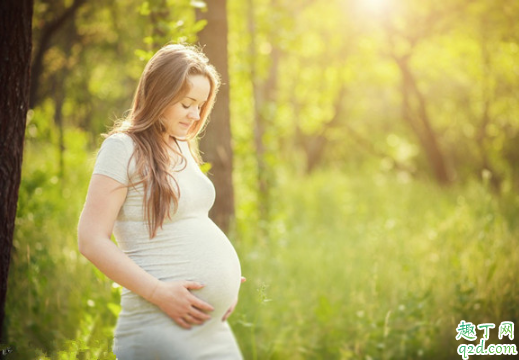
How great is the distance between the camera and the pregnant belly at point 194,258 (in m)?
1.70

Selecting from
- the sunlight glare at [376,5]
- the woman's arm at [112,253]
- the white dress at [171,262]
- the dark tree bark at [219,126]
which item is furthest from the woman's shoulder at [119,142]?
the sunlight glare at [376,5]

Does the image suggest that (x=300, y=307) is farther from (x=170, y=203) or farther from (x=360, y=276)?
(x=170, y=203)

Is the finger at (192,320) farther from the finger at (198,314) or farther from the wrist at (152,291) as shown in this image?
the wrist at (152,291)

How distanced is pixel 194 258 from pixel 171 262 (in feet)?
0.29

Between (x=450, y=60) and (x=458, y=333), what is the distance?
10359 millimetres

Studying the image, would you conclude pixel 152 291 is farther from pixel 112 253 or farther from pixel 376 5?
pixel 376 5

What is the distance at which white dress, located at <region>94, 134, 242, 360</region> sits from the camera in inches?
65.5

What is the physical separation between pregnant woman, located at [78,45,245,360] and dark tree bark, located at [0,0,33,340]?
86 cm

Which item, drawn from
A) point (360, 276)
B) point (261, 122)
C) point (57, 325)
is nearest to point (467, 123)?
point (261, 122)

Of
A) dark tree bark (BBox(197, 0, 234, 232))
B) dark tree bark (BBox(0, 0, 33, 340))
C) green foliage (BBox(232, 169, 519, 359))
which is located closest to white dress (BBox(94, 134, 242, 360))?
green foliage (BBox(232, 169, 519, 359))

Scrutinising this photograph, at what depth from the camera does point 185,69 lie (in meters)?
1.74

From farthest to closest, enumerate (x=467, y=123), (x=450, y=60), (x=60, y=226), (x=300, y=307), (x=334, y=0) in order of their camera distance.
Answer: (x=467, y=123) < (x=450, y=60) < (x=334, y=0) < (x=60, y=226) < (x=300, y=307)

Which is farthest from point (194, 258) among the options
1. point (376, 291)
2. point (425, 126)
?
point (425, 126)

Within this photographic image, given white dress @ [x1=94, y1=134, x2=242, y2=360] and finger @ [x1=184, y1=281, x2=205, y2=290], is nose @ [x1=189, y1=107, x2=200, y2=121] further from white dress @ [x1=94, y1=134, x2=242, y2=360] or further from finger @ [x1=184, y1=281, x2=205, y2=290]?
finger @ [x1=184, y1=281, x2=205, y2=290]
